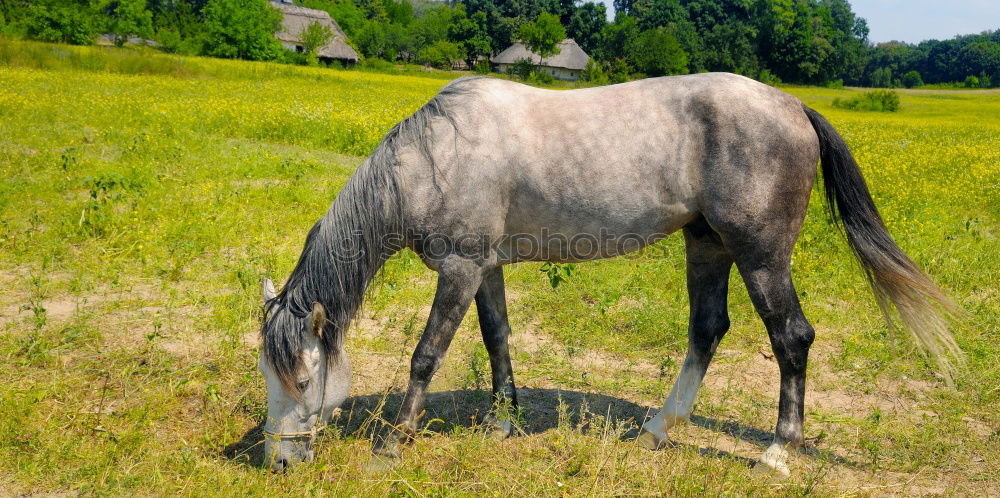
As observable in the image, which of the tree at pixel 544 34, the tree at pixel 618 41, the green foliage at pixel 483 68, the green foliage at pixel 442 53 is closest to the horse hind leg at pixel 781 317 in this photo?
the green foliage at pixel 483 68

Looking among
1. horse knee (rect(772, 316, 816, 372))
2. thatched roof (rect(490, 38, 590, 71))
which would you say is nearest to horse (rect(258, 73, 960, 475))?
horse knee (rect(772, 316, 816, 372))

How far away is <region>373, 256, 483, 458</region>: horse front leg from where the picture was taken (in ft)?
11.8

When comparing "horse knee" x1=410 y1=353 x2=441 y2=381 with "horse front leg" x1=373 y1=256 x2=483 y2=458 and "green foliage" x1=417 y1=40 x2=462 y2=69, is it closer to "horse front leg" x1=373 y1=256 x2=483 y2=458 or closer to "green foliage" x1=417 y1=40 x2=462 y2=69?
"horse front leg" x1=373 y1=256 x2=483 y2=458

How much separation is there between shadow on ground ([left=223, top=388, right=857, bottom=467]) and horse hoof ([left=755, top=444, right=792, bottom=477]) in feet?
0.63

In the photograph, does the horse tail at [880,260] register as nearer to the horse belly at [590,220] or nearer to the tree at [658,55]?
the horse belly at [590,220]

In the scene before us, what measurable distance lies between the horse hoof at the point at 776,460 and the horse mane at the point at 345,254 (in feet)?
7.85

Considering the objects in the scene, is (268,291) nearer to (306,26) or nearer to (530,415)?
(530,415)

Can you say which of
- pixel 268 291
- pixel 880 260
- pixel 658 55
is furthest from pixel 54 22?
pixel 880 260

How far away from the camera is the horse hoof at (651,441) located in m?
3.96

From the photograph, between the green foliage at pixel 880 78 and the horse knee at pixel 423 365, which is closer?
the horse knee at pixel 423 365

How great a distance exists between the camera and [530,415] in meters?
4.39

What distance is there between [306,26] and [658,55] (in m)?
34.5

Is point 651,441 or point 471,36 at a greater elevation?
point 471,36

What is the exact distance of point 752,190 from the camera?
3.50 meters
